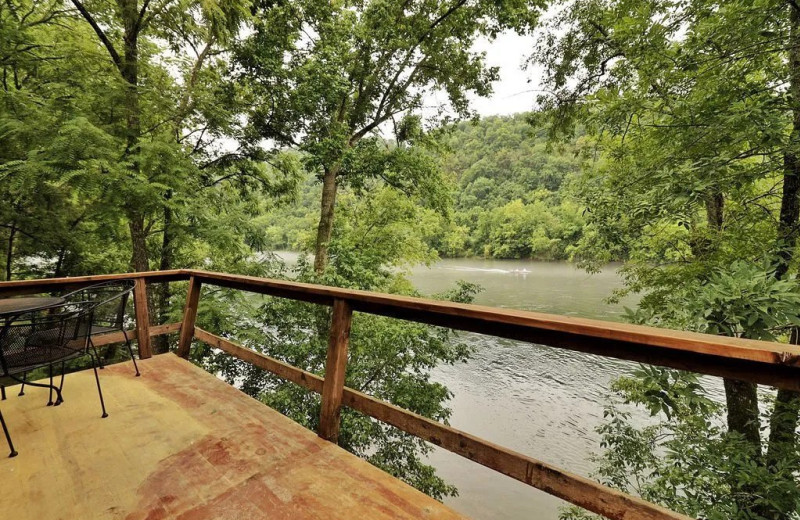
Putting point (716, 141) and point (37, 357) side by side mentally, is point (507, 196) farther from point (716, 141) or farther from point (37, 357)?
point (37, 357)

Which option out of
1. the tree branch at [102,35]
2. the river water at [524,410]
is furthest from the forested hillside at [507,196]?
the tree branch at [102,35]

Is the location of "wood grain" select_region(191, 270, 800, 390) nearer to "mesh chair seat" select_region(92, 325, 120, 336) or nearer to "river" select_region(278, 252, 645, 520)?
"mesh chair seat" select_region(92, 325, 120, 336)

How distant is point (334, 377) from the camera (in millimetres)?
1729

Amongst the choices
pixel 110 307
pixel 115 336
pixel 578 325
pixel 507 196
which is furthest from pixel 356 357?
pixel 507 196

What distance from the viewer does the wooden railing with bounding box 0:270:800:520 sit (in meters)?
0.76

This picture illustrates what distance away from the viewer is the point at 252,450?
163 cm

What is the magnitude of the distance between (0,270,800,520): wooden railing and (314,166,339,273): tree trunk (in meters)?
6.22

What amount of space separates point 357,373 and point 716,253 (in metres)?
5.41

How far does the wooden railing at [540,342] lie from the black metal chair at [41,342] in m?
0.88

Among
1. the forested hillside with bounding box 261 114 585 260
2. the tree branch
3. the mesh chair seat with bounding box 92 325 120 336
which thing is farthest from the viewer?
the forested hillside with bounding box 261 114 585 260

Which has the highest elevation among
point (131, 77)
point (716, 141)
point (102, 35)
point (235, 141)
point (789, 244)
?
point (102, 35)

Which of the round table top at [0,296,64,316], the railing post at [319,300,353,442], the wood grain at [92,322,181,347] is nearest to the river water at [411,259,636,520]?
the railing post at [319,300,353,442]

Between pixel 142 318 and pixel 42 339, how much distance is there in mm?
1086

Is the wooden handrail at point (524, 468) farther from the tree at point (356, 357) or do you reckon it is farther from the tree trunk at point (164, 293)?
the tree trunk at point (164, 293)
